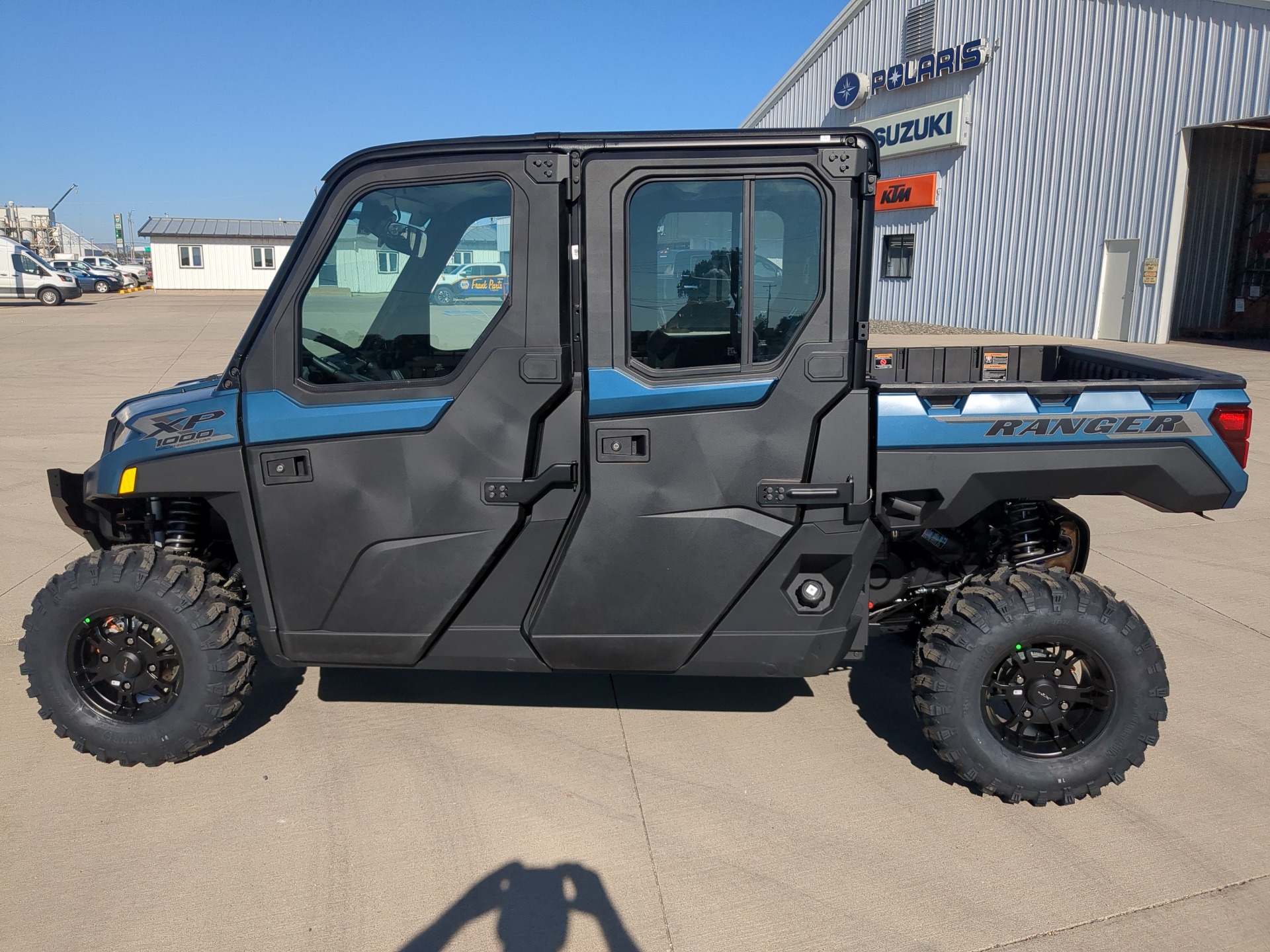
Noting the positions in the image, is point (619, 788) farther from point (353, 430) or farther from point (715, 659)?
point (353, 430)

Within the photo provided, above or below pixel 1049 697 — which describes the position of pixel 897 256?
above

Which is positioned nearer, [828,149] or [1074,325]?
[828,149]

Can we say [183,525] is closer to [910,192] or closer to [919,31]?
[910,192]

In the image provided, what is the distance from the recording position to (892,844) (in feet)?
10.5

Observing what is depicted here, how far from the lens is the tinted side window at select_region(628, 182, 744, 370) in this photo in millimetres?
3080

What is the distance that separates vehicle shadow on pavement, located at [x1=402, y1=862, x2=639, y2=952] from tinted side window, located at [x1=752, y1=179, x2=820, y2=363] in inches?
69.4

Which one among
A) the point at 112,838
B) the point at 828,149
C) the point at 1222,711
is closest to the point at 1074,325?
the point at 1222,711

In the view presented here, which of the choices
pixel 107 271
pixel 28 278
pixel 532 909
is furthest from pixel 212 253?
pixel 532 909

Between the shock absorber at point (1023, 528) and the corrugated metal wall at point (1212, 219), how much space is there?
68.7 feet

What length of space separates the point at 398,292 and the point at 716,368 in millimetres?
1105

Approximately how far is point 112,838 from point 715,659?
2.12 m

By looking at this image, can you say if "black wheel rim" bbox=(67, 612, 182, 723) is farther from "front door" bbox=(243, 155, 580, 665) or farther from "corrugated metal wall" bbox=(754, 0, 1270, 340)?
"corrugated metal wall" bbox=(754, 0, 1270, 340)

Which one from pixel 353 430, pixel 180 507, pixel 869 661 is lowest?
pixel 869 661

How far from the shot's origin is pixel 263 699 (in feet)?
13.9
